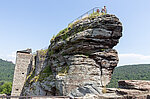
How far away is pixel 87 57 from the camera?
48.0ft

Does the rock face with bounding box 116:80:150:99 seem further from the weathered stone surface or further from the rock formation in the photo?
the rock formation

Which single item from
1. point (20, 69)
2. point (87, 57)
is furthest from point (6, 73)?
point (87, 57)

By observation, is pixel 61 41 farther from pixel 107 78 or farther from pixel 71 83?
pixel 107 78

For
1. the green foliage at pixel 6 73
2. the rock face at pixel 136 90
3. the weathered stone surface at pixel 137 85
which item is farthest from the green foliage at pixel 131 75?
the green foliage at pixel 6 73

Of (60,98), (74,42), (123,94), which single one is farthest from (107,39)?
(60,98)

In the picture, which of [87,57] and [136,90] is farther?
[87,57]

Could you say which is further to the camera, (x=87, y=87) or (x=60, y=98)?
(x=87, y=87)

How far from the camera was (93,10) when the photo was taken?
1669 centimetres

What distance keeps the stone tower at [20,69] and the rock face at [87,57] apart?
13033mm

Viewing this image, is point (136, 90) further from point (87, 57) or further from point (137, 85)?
point (87, 57)

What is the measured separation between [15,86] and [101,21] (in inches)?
941

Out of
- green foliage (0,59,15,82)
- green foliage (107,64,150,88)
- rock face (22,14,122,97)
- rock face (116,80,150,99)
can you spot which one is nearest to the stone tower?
rock face (22,14,122,97)

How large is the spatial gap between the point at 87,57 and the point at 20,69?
1973 cm

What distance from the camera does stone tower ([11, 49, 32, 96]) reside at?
2542 cm
